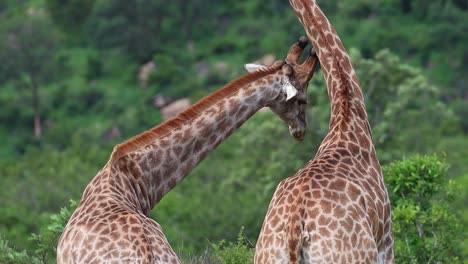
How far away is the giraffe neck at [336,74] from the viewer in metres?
11.8

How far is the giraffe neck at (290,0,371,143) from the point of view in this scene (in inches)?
465

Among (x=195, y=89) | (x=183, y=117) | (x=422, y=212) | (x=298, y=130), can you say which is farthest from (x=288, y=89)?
(x=195, y=89)

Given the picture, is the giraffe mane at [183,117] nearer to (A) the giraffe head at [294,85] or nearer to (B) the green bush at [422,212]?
(A) the giraffe head at [294,85]

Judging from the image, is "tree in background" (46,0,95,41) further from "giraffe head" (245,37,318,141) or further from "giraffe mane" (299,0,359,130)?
"giraffe mane" (299,0,359,130)

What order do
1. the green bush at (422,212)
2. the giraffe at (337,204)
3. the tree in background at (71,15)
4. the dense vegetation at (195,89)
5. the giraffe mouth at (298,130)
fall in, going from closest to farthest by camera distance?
the giraffe at (337,204) < the giraffe mouth at (298,130) < the green bush at (422,212) < the dense vegetation at (195,89) < the tree in background at (71,15)

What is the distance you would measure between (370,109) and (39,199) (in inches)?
378

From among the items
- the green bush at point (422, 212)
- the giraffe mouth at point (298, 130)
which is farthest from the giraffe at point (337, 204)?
the green bush at point (422, 212)

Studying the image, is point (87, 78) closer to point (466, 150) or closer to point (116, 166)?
point (466, 150)

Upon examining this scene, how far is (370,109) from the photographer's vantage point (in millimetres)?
34625

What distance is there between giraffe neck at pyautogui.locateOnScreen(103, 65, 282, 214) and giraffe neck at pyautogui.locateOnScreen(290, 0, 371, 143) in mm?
463

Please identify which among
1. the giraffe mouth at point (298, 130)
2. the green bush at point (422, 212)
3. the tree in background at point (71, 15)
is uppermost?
the giraffe mouth at point (298, 130)

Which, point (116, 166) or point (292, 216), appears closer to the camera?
point (292, 216)

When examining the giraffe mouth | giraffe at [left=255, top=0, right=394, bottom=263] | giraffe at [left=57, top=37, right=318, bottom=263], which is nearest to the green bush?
the giraffe mouth

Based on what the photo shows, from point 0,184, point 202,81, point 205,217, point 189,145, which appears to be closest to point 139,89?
point 202,81
